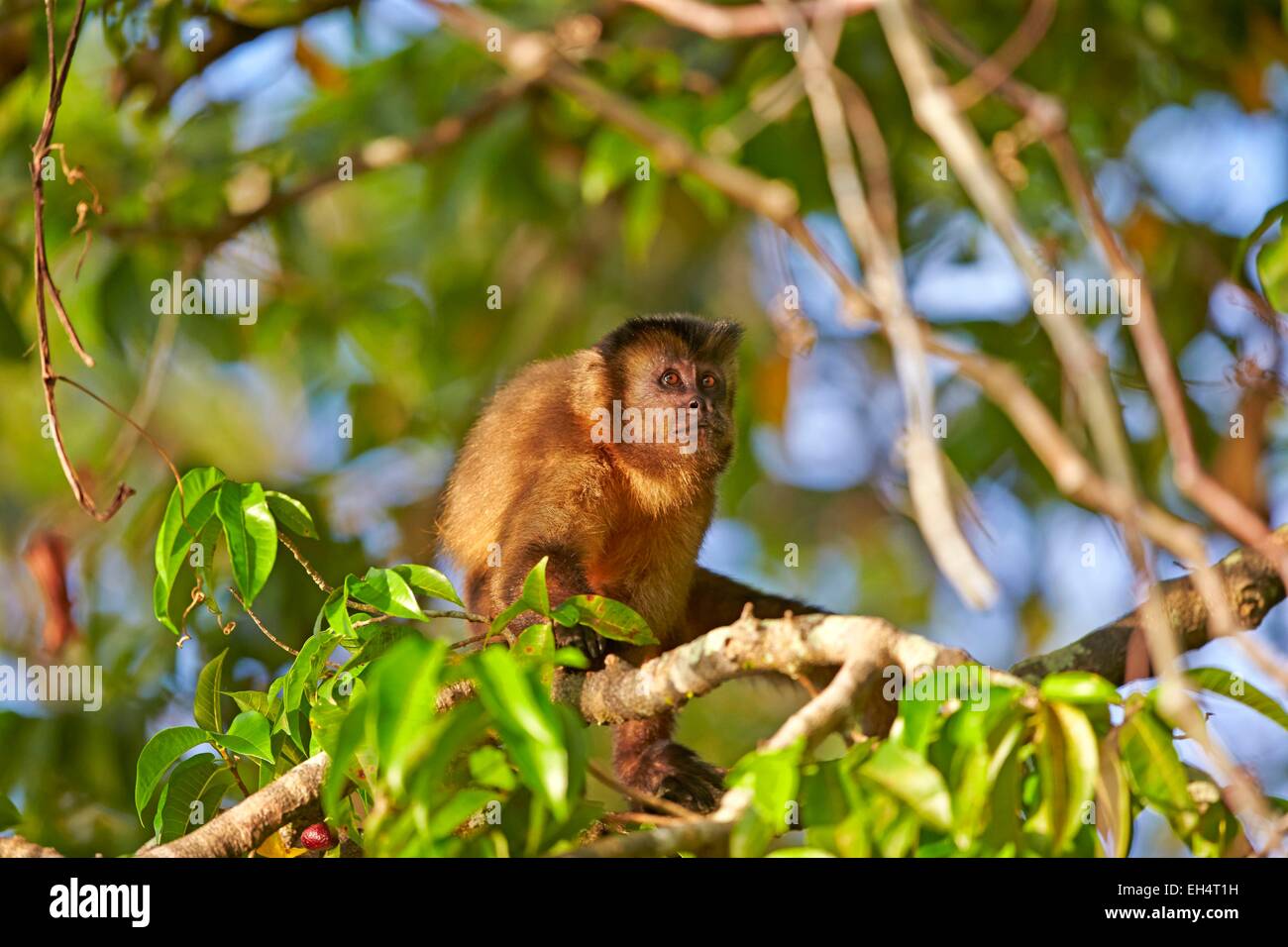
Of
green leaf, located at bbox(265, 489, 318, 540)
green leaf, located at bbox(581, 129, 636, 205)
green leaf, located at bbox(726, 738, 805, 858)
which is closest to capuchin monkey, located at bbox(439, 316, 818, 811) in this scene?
green leaf, located at bbox(581, 129, 636, 205)

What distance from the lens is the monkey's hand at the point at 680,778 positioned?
592cm

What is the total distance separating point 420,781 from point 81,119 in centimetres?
954

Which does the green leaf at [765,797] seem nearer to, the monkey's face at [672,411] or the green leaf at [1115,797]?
the green leaf at [1115,797]

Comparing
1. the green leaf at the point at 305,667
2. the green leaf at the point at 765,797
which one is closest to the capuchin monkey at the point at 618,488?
the green leaf at the point at 305,667

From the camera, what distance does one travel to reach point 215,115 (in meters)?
9.39

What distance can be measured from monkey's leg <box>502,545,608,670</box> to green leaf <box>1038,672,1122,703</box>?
106 inches

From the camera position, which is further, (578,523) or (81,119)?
(81,119)

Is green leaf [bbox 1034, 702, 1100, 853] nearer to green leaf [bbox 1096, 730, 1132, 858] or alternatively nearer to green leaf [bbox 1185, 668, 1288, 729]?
green leaf [bbox 1096, 730, 1132, 858]

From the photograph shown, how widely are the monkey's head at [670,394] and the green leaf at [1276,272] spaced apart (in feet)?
9.22
